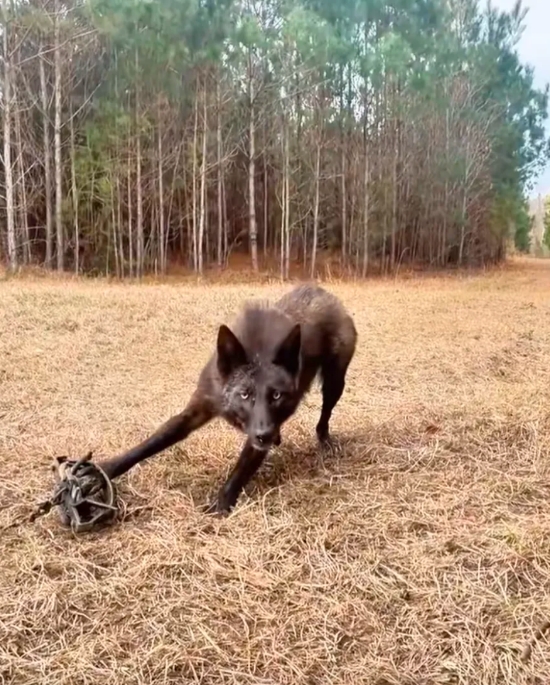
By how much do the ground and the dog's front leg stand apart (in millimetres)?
57

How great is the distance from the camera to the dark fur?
273 cm

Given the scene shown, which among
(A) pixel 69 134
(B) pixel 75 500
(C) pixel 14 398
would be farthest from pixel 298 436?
(A) pixel 69 134

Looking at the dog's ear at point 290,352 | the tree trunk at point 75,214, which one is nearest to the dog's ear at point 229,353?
the dog's ear at point 290,352

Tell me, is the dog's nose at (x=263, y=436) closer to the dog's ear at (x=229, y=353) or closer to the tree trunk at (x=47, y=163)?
the dog's ear at (x=229, y=353)

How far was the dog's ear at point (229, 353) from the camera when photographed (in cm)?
273

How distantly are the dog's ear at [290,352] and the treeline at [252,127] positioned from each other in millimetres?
12217

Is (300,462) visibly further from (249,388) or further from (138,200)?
(138,200)

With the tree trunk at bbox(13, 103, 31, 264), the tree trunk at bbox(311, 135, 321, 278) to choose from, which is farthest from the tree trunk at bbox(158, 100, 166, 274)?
the tree trunk at bbox(311, 135, 321, 278)

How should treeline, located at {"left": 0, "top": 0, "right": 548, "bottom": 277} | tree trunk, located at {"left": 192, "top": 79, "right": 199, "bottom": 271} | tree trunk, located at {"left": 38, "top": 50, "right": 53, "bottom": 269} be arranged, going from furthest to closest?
tree trunk, located at {"left": 192, "top": 79, "right": 199, "bottom": 271}, treeline, located at {"left": 0, "top": 0, "right": 548, "bottom": 277}, tree trunk, located at {"left": 38, "top": 50, "right": 53, "bottom": 269}

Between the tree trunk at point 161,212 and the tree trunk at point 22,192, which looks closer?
the tree trunk at point 22,192

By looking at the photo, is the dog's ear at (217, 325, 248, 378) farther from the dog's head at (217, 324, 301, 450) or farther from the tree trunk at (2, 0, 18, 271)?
the tree trunk at (2, 0, 18, 271)

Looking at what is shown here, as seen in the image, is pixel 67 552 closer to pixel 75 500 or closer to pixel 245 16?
pixel 75 500

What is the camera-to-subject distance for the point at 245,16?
14.3 m

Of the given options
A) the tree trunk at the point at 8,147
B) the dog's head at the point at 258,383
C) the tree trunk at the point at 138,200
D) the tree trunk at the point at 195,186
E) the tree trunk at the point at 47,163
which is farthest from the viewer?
the tree trunk at the point at 195,186
